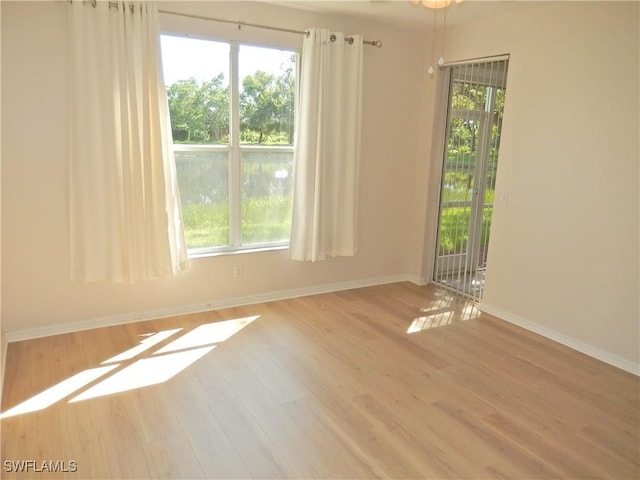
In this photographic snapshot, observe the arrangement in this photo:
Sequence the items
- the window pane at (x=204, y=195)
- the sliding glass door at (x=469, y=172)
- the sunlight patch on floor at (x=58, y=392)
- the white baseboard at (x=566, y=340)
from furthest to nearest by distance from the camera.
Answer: the sliding glass door at (x=469, y=172) < the window pane at (x=204, y=195) < the white baseboard at (x=566, y=340) < the sunlight patch on floor at (x=58, y=392)

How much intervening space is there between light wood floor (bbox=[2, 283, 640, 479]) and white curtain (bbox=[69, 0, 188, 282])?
0.63 meters

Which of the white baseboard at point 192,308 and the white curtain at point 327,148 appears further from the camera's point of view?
the white curtain at point 327,148

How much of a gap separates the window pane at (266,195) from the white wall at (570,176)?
1.86 meters

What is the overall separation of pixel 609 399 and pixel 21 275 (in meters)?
3.92

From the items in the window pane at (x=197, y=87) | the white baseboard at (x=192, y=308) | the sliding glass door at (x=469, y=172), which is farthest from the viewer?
the sliding glass door at (x=469, y=172)

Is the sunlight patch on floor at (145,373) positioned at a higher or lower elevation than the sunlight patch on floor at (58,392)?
higher

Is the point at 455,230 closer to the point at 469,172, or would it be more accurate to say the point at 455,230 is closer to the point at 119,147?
the point at 469,172

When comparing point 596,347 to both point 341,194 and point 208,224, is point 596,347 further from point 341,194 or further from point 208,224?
point 208,224

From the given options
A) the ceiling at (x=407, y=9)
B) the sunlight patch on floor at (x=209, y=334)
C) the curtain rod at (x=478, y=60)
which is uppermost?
the ceiling at (x=407, y=9)

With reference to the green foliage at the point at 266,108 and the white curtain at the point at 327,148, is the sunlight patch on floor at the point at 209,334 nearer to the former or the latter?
the white curtain at the point at 327,148

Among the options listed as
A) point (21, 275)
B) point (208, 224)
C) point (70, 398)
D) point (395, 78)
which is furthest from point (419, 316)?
point (21, 275)

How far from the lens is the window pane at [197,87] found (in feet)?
11.6

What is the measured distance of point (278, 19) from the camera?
3.81 meters

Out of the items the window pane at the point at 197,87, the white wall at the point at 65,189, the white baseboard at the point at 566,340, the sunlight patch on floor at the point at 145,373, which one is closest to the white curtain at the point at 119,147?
the white wall at the point at 65,189
